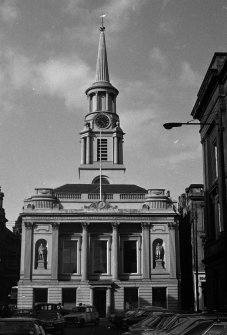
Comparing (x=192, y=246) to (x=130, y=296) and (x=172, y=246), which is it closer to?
(x=172, y=246)

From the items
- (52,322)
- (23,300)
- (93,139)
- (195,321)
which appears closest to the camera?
(195,321)

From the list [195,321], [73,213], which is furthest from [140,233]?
[195,321]

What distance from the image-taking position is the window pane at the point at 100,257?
2574 inches

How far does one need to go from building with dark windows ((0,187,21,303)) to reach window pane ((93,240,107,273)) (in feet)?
76.2

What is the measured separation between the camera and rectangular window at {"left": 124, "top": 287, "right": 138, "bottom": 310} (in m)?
64.0

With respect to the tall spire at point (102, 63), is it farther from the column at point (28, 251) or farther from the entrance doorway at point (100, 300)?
the entrance doorway at point (100, 300)

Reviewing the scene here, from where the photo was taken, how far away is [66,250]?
65.6 meters

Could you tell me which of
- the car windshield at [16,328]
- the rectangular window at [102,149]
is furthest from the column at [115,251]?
the car windshield at [16,328]

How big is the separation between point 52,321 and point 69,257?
1261 inches

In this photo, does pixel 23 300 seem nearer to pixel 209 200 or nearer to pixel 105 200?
pixel 105 200

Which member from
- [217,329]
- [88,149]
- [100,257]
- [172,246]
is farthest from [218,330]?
[88,149]

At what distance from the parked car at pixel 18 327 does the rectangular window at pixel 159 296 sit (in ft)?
165

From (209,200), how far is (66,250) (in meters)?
31.8

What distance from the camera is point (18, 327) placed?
1499cm
